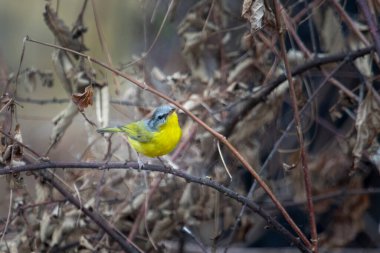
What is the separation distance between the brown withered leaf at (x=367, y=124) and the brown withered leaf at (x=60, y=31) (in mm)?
1431

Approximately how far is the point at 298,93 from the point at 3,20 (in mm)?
8589

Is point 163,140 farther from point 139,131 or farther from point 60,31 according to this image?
point 60,31

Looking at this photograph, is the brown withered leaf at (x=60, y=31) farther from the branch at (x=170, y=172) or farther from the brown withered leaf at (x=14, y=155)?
the branch at (x=170, y=172)

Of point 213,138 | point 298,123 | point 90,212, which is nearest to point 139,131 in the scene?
point 213,138

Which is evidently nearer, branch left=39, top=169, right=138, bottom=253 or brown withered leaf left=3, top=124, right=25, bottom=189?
brown withered leaf left=3, top=124, right=25, bottom=189

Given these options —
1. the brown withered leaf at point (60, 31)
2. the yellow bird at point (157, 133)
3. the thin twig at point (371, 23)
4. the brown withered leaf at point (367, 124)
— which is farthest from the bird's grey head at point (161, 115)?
the thin twig at point (371, 23)

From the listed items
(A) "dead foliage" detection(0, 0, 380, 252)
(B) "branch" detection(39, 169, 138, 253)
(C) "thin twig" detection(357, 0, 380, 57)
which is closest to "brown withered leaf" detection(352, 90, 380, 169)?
(A) "dead foliage" detection(0, 0, 380, 252)

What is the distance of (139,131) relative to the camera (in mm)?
3680

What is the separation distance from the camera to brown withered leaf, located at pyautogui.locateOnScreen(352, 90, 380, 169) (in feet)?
9.89

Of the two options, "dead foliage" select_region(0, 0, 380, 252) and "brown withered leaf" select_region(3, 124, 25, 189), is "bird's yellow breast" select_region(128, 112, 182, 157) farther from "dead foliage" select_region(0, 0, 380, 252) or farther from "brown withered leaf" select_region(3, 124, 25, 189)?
"brown withered leaf" select_region(3, 124, 25, 189)

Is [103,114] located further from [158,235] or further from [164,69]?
[164,69]

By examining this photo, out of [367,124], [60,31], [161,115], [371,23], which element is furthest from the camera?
[161,115]

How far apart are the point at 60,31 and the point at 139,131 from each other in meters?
0.67

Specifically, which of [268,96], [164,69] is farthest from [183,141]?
[164,69]
